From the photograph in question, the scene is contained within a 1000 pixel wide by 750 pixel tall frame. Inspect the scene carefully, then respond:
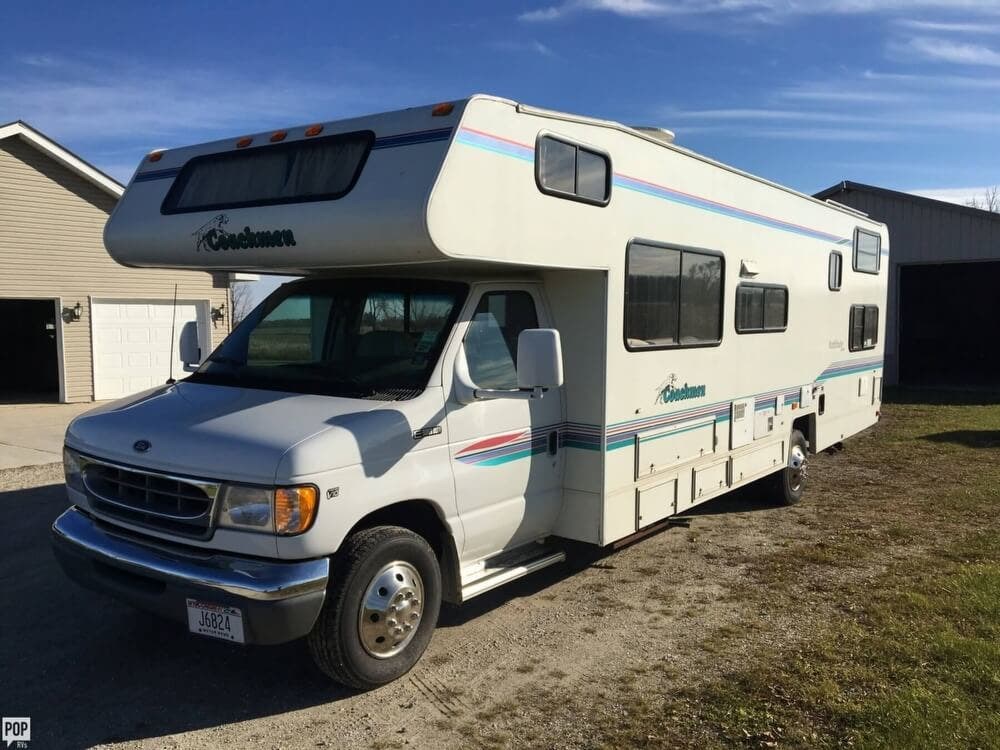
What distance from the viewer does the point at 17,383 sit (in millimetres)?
19172

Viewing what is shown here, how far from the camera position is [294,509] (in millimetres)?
3695

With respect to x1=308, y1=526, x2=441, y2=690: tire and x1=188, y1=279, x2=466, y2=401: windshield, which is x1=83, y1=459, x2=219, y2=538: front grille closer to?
x1=308, y1=526, x2=441, y2=690: tire

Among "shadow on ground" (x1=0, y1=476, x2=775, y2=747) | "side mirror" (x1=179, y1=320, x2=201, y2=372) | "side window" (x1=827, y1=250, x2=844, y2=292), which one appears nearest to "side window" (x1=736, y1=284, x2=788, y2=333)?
"side window" (x1=827, y1=250, x2=844, y2=292)

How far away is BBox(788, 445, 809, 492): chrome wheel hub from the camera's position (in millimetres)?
8148

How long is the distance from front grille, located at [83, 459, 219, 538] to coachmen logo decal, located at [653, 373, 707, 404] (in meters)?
3.12

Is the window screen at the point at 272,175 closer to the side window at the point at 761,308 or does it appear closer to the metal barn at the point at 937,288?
the side window at the point at 761,308

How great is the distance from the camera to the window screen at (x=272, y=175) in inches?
170

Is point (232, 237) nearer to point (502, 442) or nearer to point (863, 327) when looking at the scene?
point (502, 442)

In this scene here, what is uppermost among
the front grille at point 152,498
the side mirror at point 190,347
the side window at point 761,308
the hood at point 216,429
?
the side window at point 761,308

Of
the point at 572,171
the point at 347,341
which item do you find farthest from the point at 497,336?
the point at 572,171

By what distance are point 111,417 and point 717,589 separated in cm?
410

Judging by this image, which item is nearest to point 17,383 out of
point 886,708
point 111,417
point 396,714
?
point 111,417

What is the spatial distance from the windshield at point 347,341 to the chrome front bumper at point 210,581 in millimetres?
1003

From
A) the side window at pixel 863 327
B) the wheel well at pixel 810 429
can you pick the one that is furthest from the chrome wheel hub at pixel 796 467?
the side window at pixel 863 327
